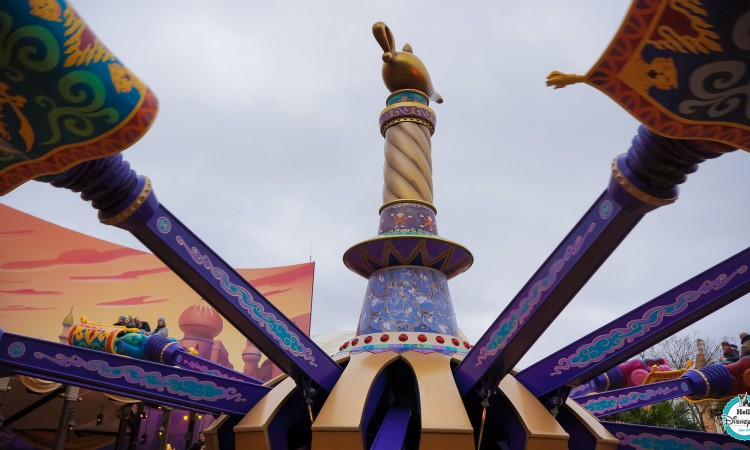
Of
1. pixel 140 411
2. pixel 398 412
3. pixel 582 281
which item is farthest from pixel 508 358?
pixel 140 411

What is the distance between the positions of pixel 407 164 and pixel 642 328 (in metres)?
2.99

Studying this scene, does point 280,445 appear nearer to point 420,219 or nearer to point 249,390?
point 249,390

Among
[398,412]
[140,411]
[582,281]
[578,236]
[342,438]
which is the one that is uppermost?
[140,411]

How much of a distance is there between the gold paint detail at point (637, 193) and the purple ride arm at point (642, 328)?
1.25 metres

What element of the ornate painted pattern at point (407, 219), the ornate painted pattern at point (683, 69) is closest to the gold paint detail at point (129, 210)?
the ornate painted pattern at point (683, 69)

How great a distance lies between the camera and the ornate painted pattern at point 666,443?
14.8 feet

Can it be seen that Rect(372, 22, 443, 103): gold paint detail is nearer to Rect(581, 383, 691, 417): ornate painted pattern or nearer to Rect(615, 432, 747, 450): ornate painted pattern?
Rect(581, 383, 691, 417): ornate painted pattern

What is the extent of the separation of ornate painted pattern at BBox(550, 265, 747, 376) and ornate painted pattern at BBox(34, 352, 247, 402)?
8.65 ft

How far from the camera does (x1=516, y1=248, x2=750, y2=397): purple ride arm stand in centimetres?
342

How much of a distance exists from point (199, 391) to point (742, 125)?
3.84 meters

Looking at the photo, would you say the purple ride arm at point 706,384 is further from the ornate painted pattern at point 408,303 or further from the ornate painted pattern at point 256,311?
the ornate painted pattern at point 256,311

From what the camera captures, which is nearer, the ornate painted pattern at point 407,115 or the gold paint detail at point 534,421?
the gold paint detail at point 534,421

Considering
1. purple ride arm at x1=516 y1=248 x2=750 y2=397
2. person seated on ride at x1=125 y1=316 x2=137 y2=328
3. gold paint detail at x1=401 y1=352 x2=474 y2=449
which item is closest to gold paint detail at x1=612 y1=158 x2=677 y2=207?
purple ride arm at x1=516 y1=248 x2=750 y2=397

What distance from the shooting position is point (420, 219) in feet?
18.6
